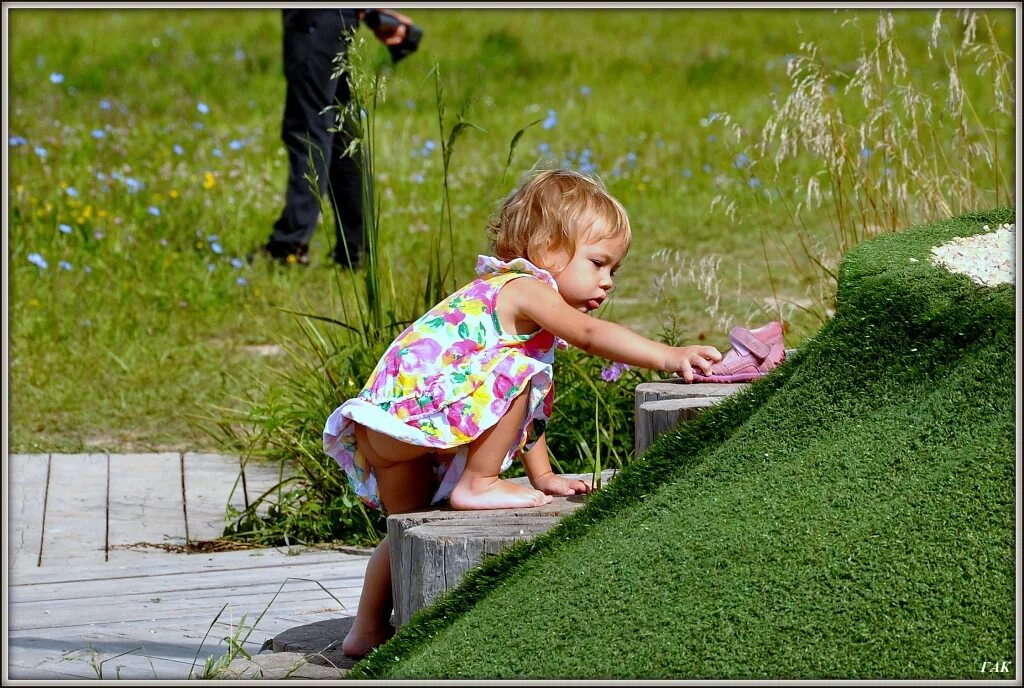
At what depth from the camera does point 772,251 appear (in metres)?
8.02

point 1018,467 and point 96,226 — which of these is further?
point 96,226

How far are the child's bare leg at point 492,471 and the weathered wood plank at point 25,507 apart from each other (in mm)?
1685

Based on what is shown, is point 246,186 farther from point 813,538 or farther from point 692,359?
point 813,538

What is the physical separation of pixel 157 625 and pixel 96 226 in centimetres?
457

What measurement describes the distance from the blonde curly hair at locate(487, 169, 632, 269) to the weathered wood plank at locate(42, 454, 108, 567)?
75.7 inches

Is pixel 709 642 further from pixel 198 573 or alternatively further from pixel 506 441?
pixel 198 573

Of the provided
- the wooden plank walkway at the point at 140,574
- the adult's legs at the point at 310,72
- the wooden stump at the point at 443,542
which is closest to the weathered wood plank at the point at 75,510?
the wooden plank walkway at the point at 140,574

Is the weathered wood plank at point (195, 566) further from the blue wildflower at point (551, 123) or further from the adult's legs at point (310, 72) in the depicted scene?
the blue wildflower at point (551, 123)

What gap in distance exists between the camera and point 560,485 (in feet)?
10.4

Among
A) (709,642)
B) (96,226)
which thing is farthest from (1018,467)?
(96,226)

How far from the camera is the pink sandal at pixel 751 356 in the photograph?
10.2 ft

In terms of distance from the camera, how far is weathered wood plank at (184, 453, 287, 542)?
4516 mm

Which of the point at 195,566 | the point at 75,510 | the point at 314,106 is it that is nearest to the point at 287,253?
the point at 314,106

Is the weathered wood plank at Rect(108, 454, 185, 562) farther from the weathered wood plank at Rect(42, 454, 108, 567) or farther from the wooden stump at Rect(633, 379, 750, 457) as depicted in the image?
the wooden stump at Rect(633, 379, 750, 457)
